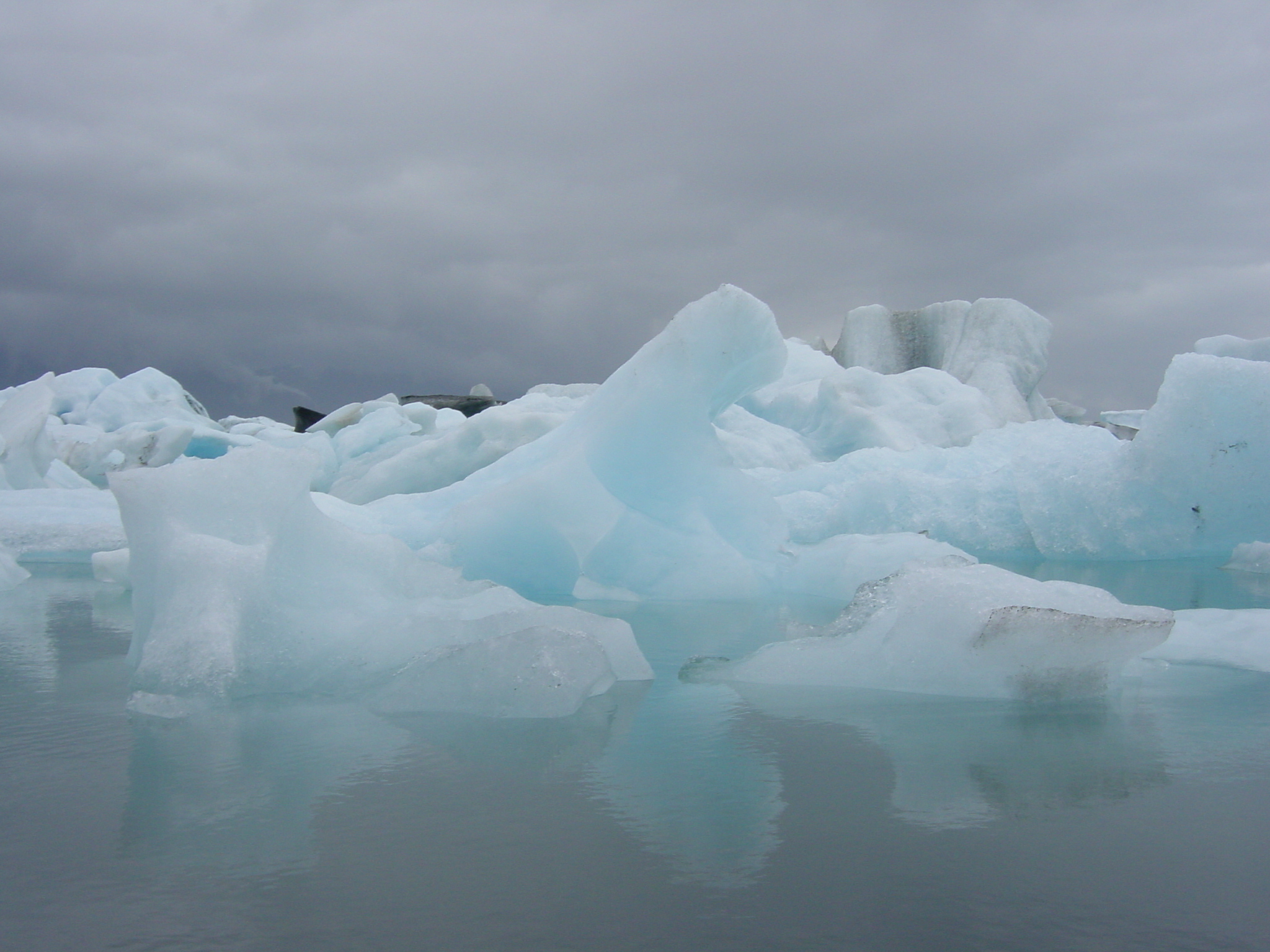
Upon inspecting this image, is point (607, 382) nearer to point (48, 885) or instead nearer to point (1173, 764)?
point (1173, 764)

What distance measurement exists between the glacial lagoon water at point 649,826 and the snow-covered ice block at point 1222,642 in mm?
464

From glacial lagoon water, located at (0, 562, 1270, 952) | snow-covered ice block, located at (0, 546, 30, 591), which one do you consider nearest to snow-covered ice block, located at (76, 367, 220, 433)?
snow-covered ice block, located at (0, 546, 30, 591)

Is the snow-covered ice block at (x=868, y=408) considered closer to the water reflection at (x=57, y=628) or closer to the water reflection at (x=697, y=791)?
the water reflection at (x=57, y=628)

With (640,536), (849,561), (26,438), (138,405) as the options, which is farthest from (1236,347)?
(138,405)

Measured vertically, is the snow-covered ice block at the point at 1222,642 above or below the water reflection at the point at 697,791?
above

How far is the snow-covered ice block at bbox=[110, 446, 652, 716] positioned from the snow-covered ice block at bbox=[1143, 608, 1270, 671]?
5.23ft

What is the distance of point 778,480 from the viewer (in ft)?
28.4

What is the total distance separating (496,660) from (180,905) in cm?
105

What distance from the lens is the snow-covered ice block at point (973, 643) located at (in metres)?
2.23

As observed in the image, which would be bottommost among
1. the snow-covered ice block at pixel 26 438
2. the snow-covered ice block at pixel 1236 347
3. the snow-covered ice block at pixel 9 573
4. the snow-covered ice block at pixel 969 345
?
the snow-covered ice block at pixel 9 573

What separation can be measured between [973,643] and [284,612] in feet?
5.78

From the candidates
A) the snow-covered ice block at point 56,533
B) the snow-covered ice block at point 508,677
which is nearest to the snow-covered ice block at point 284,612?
the snow-covered ice block at point 508,677

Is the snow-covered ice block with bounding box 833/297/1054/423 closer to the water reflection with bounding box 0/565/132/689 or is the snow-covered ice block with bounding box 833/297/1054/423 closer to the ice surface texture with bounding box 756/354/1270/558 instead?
the ice surface texture with bounding box 756/354/1270/558

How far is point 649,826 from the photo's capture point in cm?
146
